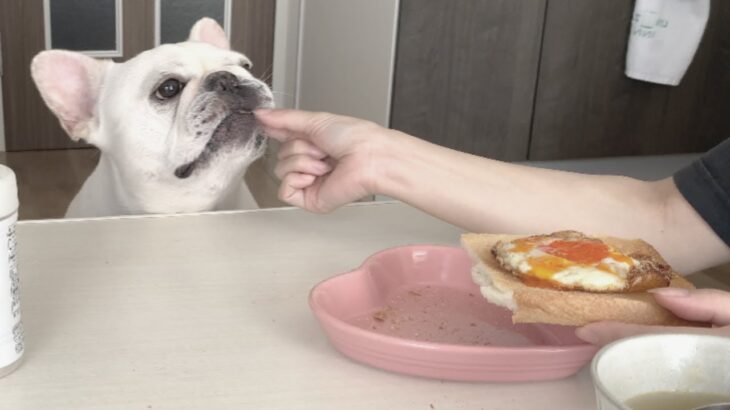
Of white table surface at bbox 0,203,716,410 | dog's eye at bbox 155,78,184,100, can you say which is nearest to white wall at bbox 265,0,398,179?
dog's eye at bbox 155,78,184,100

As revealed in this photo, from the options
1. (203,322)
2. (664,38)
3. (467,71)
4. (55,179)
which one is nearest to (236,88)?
(203,322)

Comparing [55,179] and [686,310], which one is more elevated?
[686,310]

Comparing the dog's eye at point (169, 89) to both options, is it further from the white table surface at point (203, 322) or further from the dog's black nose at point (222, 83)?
the white table surface at point (203, 322)

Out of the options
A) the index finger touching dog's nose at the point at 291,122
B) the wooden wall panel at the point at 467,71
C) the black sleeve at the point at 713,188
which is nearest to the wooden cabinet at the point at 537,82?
the wooden wall panel at the point at 467,71

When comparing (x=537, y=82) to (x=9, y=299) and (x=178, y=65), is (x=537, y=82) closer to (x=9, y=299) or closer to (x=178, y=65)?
(x=178, y=65)

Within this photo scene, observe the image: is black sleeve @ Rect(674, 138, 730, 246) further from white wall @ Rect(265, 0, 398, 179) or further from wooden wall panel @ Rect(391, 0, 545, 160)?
wooden wall panel @ Rect(391, 0, 545, 160)

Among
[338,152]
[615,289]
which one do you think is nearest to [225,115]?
[338,152]

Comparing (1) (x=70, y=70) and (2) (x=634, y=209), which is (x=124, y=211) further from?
(2) (x=634, y=209)
